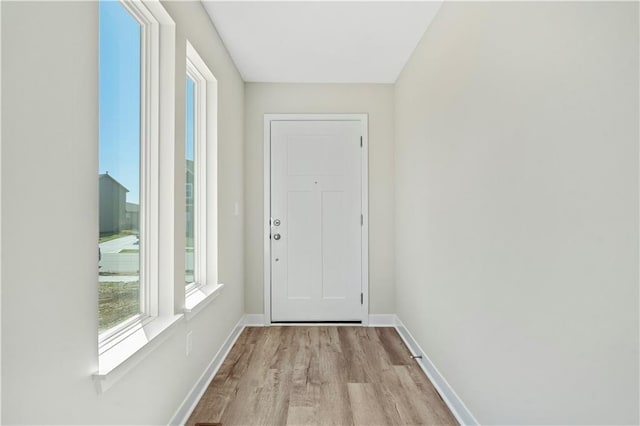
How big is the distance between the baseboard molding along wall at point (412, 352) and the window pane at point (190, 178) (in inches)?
25.7

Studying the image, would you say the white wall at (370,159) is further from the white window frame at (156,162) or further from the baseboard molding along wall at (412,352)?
the white window frame at (156,162)

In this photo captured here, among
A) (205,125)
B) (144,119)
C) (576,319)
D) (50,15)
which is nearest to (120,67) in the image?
(144,119)

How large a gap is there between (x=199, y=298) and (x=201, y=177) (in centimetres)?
87

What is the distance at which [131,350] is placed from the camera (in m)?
1.33

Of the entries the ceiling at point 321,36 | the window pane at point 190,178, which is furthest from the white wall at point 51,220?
the ceiling at point 321,36

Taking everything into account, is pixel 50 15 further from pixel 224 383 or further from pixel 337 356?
pixel 337 356

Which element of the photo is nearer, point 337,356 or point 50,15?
point 50,15

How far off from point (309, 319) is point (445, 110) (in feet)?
7.75

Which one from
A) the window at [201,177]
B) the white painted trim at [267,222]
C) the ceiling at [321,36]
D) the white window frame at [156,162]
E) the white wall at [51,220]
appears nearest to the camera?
the white wall at [51,220]

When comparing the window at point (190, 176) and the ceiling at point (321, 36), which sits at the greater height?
the ceiling at point (321, 36)

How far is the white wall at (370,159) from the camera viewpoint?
11.4 feet

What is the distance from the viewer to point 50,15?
942 mm

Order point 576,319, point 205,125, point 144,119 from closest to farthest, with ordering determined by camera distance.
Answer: point 576,319 → point 144,119 → point 205,125

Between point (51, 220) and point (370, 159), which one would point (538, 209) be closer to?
point (51, 220)
